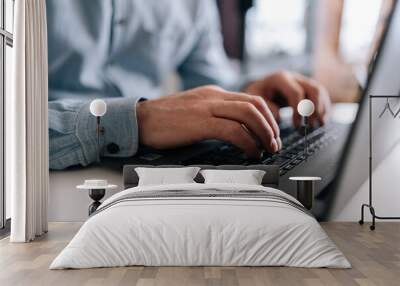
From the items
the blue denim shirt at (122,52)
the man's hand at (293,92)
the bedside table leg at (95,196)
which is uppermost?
the blue denim shirt at (122,52)

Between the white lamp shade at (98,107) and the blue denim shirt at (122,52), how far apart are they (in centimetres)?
40

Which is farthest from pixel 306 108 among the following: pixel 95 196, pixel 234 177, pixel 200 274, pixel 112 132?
pixel 200 274

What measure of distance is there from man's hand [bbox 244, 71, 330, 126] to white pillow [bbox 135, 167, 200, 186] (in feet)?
4.62

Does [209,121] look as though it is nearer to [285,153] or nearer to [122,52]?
[285,153]

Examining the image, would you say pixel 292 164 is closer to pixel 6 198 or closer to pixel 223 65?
pixel 223 65

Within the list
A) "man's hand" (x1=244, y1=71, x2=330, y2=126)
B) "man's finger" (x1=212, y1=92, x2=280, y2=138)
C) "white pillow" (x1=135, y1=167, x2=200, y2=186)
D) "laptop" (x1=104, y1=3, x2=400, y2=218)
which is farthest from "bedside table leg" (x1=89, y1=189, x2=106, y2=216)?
"man's hand" (x1=244, y1=71, x2=330, y2=126)

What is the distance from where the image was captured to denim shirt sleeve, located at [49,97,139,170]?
786 centimetres

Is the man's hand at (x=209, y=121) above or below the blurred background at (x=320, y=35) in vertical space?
below

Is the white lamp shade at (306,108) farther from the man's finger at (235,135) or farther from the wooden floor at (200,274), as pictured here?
the wooden floor at (200,274)

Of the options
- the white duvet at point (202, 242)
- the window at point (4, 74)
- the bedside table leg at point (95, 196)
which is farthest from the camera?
the bedside table leg at point (95, 196)

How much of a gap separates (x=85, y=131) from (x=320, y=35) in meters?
3.25

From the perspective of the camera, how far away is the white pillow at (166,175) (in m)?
7.18

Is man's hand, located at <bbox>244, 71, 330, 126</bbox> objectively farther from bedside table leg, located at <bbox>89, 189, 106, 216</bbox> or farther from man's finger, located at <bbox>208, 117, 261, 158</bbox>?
bedside table leg, located at <bbox>89, 189, 106, 216</bbox>

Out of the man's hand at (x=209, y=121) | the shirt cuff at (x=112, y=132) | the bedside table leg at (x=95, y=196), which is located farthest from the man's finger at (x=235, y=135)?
the bedside table leg at (x=95, y=196)
